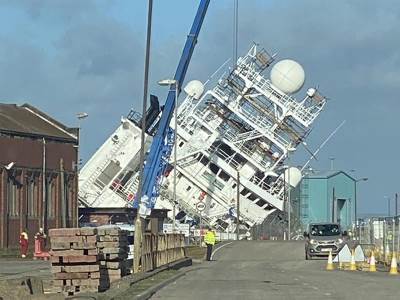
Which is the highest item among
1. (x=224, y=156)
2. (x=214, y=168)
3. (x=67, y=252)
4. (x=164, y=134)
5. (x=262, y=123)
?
(x=262, y=123)

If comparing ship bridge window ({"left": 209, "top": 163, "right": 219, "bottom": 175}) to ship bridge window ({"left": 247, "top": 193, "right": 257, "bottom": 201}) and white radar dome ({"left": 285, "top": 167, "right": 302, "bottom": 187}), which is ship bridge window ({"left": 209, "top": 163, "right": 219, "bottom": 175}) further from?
white radar dome ({"left": 285, "top": 167, "right": 302, "bottom": 187})

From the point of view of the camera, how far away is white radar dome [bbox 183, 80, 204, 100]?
3526 inches

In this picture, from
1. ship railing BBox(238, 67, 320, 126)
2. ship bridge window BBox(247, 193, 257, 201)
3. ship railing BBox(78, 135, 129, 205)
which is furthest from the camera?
ship bridge window BBox(247, 193, 257, 201)

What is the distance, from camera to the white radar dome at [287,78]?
277 feet

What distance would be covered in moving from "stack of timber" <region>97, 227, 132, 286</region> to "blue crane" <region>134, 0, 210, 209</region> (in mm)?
35798

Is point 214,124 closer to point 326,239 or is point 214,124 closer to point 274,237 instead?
point 274,237

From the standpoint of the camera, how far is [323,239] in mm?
48844

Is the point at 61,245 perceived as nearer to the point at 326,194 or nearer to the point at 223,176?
the point at 223,176

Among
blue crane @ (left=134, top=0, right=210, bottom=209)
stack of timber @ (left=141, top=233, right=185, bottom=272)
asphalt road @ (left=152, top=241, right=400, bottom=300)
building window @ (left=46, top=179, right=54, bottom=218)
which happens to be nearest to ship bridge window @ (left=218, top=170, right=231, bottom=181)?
blue crane @ (left=134, top=0, right=210, bottom=209)

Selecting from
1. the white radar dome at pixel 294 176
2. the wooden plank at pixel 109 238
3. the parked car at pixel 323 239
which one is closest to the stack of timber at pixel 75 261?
the wooden plank at pixel 109 238

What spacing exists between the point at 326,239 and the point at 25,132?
2629 centimetres

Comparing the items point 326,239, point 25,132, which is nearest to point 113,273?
point 326,239

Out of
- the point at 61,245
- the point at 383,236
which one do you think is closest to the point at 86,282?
the point at 61,245

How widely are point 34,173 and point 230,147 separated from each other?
74.5 feet
